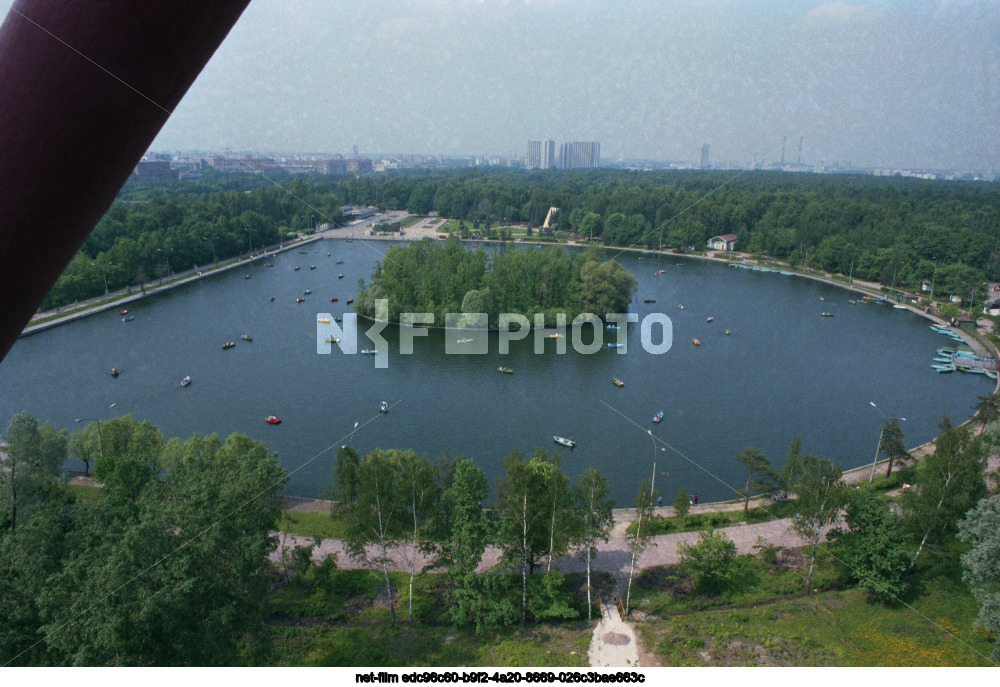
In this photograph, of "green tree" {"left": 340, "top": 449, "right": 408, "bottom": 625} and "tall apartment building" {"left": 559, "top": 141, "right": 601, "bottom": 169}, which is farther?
"tall apartment building" {"left": 559, "top": 141, "right": 601, "bottom": 169}

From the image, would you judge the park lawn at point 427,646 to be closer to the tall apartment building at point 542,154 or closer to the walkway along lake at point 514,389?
the walkway along lake at point 514,389

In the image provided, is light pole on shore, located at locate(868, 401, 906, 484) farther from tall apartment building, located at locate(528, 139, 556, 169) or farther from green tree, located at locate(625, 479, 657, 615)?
tall apartment building, located at locate(528, 139, 556, 169)

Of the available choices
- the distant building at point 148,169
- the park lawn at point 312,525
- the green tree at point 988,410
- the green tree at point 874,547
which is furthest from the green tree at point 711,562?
the green tree at point 988,410

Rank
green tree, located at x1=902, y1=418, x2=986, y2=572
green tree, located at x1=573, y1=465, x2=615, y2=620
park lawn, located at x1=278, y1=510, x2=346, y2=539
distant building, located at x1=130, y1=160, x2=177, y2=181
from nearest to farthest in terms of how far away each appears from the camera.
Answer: distant building, located at x1=130, y1=160, x2=177, y2=181 < green tree, located at x1=573, y1=465, x2=615, y2=620 < green tree, located at x1=902, y1=418, x2=986, y2=572 < park lawn, located at x1=278, y1=510, x2=346, y2=539

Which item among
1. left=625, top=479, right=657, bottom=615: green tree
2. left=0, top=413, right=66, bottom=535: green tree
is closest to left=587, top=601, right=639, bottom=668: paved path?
left=625, top=479, right=657, bottom=615: green tree

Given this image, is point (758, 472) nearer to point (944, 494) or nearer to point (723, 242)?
point (944, 494)

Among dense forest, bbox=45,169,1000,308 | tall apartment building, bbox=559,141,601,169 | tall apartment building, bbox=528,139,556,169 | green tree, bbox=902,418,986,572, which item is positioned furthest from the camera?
tall apartment building, bbox=528,139,556,169

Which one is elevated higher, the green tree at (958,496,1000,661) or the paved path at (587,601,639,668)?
the green tree at (958,496,1000,661)

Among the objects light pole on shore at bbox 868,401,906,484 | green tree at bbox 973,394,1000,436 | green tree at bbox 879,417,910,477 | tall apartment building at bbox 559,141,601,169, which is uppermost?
tall apartment building at bbox 559,141,601,169
